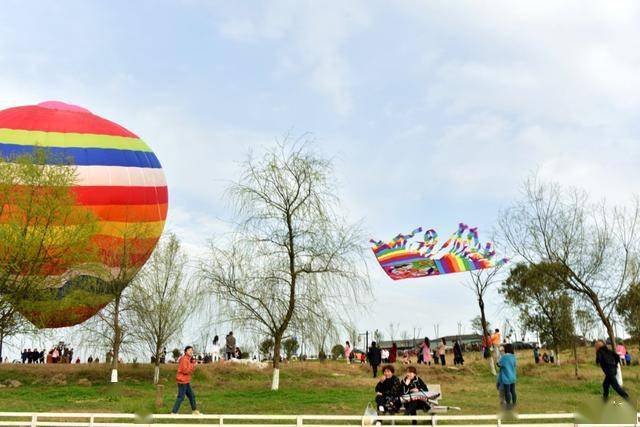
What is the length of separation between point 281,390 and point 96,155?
13317 mm

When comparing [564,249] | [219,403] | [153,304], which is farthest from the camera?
[153,304]

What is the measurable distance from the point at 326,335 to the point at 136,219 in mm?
11312

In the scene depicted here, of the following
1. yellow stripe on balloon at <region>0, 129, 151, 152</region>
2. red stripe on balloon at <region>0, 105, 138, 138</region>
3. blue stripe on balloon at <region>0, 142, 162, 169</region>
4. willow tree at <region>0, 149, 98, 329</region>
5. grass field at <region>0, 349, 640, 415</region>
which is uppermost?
red stripe on balloon at <region>0, 105, 138, 138</region>

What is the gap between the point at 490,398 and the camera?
18.1 meters

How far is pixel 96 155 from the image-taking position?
27.3 meters

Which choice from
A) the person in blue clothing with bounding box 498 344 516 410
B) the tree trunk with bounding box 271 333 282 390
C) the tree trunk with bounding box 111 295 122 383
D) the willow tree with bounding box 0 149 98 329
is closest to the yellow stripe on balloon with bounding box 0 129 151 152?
the tree trunk with bounding box 111 295 122 383

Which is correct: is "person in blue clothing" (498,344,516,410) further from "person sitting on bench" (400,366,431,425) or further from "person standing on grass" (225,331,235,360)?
"person standing on grass" (225,331,235,360)

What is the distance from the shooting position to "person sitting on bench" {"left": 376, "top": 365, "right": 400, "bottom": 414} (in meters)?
11.5

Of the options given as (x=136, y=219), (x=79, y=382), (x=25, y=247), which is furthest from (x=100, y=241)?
(x=25, y=247)

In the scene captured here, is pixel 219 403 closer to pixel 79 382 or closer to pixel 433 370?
pixel 79 382

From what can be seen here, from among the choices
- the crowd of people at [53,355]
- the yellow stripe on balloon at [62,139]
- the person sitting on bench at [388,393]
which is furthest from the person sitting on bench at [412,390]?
the crowd of people at [53,355]

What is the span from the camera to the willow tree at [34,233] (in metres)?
15.6

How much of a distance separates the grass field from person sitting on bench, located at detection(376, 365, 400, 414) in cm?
337

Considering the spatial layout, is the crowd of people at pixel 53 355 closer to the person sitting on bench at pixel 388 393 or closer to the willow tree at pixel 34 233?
the willow tree at pixel 34 233
